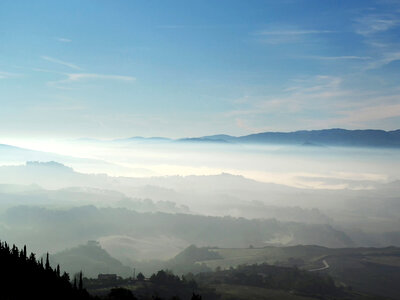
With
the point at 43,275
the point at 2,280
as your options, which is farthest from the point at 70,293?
the point at 2,280

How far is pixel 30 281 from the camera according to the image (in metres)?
119

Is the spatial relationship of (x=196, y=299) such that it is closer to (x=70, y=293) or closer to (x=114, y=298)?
(x=70, y=293)

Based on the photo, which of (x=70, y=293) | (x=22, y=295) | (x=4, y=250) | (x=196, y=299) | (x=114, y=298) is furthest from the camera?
(x=114, y=298)

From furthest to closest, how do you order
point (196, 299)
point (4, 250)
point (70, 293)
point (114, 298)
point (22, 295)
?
1. point (114, 298)
2. point (196, 299)
3. point (4, 250)
4. point (70, 293)
5. point (22, 295)

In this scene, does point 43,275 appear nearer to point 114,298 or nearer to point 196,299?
point 196,299

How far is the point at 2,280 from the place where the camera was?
4478 inches

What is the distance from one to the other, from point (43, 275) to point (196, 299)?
1921 inches

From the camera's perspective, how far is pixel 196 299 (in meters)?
145

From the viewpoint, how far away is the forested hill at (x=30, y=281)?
113m

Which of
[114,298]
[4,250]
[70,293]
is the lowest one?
[114,298]

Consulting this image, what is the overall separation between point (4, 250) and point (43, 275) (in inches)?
764

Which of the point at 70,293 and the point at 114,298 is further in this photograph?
the point at 114,298

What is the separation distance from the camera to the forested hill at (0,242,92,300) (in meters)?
113

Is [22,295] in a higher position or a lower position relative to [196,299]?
higher
